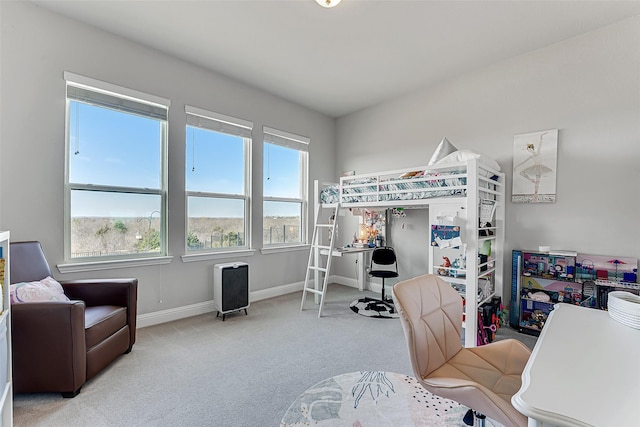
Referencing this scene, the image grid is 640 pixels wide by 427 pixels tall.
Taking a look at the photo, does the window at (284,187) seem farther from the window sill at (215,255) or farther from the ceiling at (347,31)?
the ceiling at (347,31)

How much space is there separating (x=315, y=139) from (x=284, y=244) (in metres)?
1.87

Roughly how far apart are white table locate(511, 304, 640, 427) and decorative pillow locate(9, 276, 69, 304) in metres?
2.80

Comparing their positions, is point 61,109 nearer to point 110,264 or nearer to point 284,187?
point 110,264

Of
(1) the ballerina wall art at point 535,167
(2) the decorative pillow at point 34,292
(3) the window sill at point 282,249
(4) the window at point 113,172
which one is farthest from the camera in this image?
(3) the window sill at point 282,249

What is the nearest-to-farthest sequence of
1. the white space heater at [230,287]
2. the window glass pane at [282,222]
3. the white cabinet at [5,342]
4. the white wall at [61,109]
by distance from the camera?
the white cabinet at [5,342] < the white wall at [61,109] < the white space heater at [230,287] < the window glass pane at [282,222]

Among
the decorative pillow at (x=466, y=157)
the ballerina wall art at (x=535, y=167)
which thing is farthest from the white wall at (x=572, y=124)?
the decorative pillow at (x=466, y=157)

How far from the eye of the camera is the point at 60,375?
6.10 ft

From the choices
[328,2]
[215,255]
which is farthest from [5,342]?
[328,2]

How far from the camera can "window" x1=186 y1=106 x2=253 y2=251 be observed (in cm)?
345

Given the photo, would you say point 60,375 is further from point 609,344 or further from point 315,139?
point 315,139

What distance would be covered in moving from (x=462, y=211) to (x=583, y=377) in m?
1.94

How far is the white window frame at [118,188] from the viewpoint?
2.64m

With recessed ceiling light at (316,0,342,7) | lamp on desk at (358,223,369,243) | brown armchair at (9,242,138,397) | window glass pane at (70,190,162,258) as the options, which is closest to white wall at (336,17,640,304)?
lamp on desk at (358,223,369,243)

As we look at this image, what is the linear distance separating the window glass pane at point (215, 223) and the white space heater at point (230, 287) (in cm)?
37
